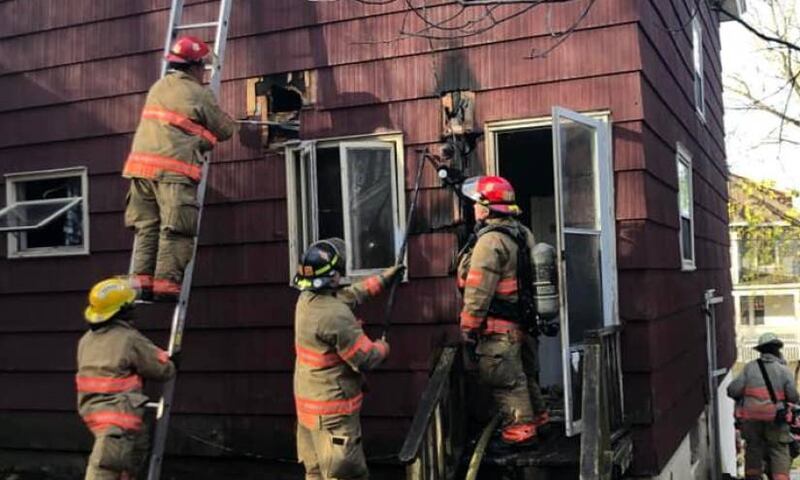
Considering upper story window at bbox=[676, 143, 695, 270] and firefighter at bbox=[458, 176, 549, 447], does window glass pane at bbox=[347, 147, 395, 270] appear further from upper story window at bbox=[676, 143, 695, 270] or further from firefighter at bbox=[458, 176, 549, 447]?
upper story window at bbox=[676, 143, 695, 270]

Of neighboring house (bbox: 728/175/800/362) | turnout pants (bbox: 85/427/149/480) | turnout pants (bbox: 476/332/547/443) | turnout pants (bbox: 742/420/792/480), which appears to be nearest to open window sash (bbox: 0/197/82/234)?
turnout pants (bbox: 85/427/149/480)

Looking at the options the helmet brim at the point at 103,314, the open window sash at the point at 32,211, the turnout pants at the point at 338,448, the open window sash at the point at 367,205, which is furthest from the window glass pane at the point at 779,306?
the helmet brim at the point at 103,314

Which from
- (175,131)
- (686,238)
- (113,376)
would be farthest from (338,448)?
(686,238)

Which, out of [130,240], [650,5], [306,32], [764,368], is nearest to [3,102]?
[130,240]

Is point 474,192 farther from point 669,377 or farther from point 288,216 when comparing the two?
point 669,377

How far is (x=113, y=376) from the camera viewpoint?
15.0ft

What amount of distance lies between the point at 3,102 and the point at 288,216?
322 cm

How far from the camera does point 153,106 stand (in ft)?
16.0

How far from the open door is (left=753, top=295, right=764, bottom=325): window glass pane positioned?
32.2 metres

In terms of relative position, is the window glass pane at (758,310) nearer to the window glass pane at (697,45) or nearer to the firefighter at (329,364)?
the window glass pane at (697,45)

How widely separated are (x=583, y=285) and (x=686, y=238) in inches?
119

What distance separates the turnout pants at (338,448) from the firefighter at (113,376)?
0.93 m

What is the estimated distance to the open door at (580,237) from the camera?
4.99 metres

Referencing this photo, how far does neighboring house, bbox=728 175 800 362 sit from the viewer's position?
26.9m
